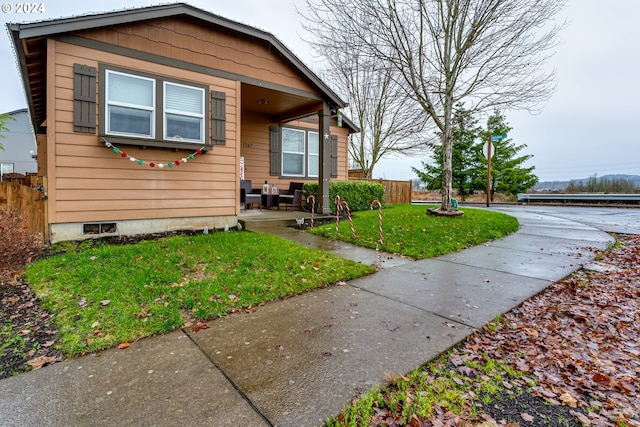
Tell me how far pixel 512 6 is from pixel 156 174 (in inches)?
369

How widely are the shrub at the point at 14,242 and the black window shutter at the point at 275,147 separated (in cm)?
692

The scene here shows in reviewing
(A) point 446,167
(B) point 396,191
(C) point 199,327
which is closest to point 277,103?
(A) point 446,167

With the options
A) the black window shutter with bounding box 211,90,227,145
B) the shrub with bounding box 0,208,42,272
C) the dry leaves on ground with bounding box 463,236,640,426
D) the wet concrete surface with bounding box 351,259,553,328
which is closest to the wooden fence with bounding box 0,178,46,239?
the shrub with bounding box 0,208,42,272

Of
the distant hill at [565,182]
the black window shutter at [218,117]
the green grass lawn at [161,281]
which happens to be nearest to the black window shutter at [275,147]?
the black window shutter at [218,117]

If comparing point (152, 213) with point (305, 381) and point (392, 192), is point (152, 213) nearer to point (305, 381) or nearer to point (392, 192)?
point (305, 381)

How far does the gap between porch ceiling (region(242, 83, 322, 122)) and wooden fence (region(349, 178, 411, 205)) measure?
568 cm

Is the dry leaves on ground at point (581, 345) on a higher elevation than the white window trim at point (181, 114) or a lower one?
lower

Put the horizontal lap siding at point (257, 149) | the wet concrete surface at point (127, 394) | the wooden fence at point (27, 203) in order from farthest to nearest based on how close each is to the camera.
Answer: the horizontal lap siding at point (257, 149) < the wooden fence at point (27, 203) < the wet concrete surface at point (127, 394)

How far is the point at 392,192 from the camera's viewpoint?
14.8 meters

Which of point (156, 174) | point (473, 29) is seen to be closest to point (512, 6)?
point (473, 29)

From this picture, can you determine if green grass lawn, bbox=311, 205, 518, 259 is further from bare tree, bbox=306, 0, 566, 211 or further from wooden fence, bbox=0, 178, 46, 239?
wooden fence, bbox=0, 178, 46, 239

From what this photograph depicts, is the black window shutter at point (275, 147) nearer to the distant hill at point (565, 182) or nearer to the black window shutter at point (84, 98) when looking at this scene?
the black window shutter at point (84, 98)

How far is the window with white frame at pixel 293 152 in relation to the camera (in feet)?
36.7

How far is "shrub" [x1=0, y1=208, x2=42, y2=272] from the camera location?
414cm
